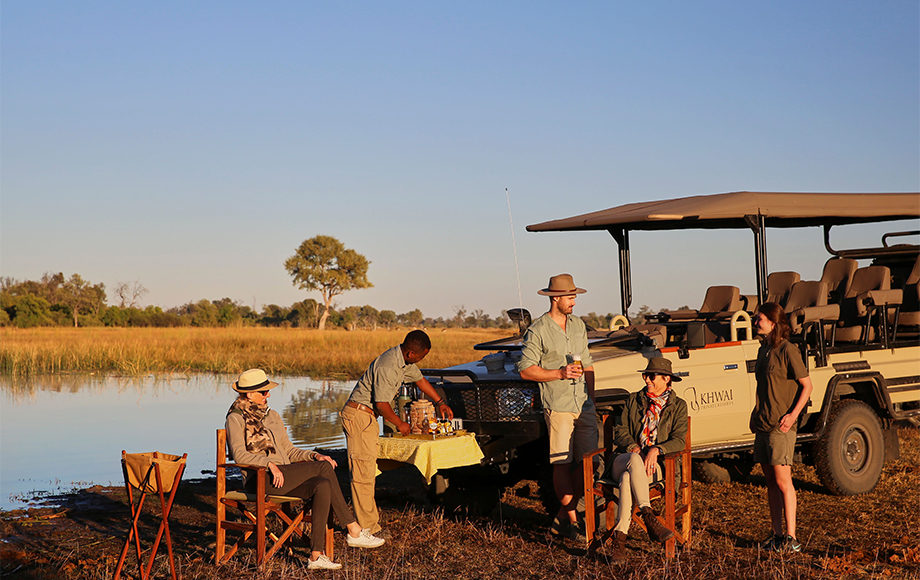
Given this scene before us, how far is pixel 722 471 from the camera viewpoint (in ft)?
32.1

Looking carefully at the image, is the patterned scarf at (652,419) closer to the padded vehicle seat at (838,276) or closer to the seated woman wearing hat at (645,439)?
the seated woman wearing hat at (645,439)

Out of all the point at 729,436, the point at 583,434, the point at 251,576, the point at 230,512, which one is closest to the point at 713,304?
the point at 729,436

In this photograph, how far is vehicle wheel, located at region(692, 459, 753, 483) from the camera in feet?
31.3

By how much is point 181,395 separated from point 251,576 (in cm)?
1427

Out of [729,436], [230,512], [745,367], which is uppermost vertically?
[745,367]

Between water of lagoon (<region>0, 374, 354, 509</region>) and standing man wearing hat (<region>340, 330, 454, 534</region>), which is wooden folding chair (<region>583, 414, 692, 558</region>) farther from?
water of lagoon (<region>0, 374, 354, 509</region>)

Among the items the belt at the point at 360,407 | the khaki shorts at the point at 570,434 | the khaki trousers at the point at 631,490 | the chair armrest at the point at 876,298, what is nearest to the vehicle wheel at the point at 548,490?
the khaki shorts at the point at 570,434

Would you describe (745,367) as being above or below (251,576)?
above

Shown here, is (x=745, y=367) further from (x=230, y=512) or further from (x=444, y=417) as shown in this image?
(x=230, y=512)

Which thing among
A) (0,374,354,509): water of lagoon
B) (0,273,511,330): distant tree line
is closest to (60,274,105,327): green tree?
(0,273,511,330): distant tree line

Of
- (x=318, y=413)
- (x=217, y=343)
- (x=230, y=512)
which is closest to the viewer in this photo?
(x=230, y=512)

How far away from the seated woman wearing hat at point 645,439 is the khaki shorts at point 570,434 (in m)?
0.37

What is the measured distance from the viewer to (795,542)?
21.7 ft

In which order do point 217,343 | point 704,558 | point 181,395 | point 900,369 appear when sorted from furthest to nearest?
1. point 217,343
2. point 181,395
3. point 900,369
4. point 704,558
